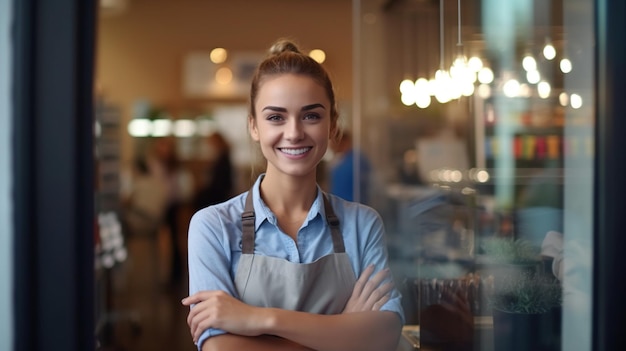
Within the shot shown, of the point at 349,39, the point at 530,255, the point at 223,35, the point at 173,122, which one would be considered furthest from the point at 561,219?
the point at 173,122

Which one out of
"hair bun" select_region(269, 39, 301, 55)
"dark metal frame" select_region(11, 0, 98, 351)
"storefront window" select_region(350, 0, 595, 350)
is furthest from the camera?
"storefront window" select_region(350, 0, 595, 350)

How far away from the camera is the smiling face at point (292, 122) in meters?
1.68

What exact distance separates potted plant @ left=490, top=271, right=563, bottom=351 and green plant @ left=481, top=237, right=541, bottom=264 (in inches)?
1.9

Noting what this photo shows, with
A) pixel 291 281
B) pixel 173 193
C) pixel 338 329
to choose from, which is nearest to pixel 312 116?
pixel 291 281

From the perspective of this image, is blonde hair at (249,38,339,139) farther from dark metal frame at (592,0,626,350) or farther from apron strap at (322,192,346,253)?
dark metal frame at (592,0,626,350)

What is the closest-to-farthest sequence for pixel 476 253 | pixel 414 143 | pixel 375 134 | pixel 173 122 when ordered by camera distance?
pixel 476 253, pixel 414 143, pixel 375 134, pixel 173 122

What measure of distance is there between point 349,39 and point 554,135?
17.4 ft

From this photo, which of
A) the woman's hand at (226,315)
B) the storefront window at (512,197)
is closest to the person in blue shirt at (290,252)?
the woman's hand at (226,315)

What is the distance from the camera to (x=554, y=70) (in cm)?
235

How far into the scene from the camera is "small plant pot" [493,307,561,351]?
6.79 feet

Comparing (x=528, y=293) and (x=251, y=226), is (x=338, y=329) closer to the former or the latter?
(x=251, y=226)

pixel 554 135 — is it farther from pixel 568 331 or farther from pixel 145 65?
pixel 145 65

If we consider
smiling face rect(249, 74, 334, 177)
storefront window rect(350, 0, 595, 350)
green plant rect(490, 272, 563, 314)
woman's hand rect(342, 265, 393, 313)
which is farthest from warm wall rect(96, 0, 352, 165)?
woman's hand rect(342, 265, 393, 313)

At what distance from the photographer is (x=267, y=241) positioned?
67.1 inches
